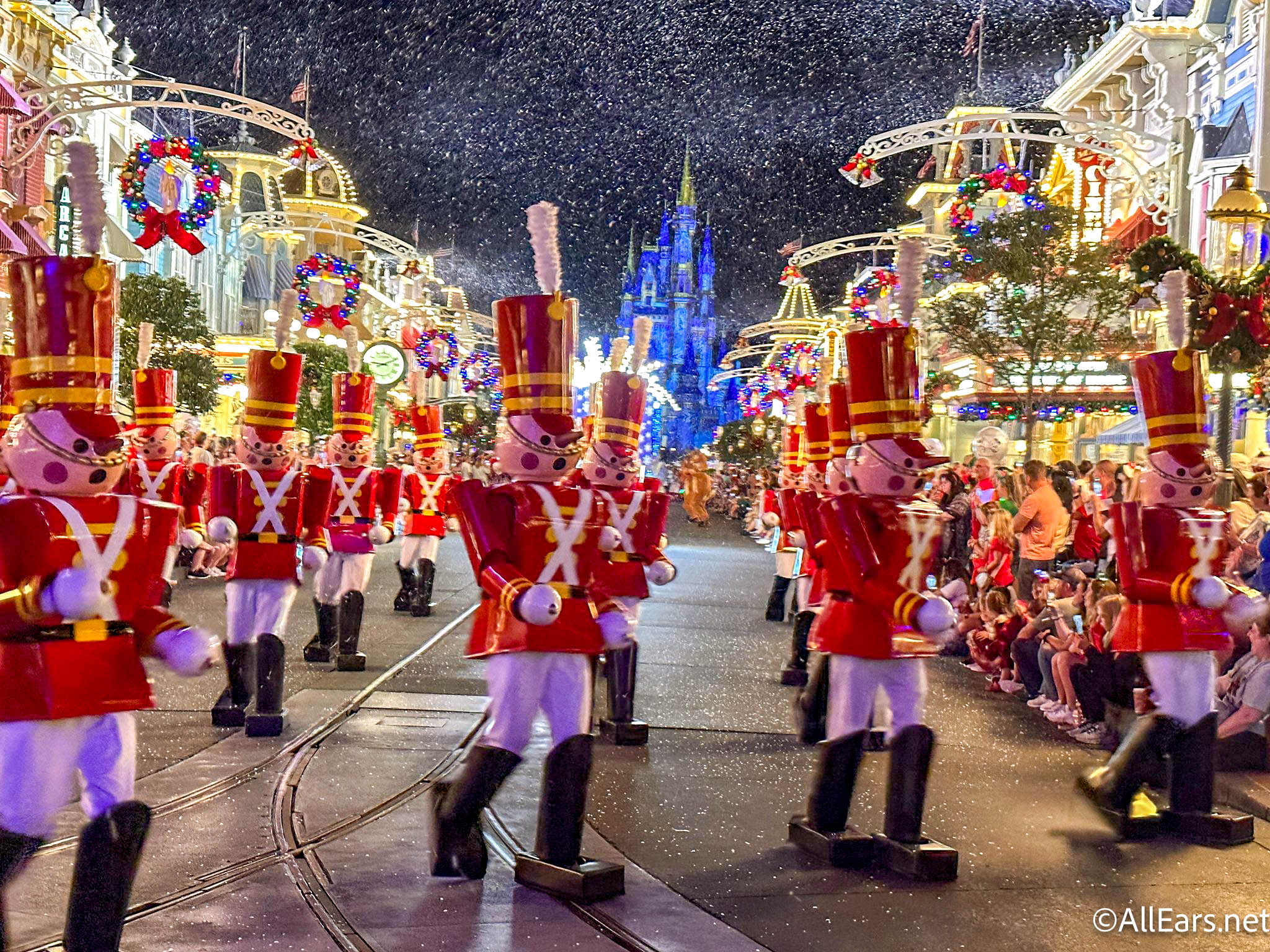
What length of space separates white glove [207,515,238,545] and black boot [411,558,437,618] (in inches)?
258

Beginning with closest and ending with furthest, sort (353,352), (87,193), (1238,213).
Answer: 1. (87,193)
2. (1238,213)
3. (353,352)

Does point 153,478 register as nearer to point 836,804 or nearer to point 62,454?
point 62,454

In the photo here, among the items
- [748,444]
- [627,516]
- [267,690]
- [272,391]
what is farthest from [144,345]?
[748,444]

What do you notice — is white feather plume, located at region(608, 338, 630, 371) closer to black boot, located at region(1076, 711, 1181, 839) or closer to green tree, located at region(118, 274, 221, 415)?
black boot, located at region(1076, 711, 1181, 839)

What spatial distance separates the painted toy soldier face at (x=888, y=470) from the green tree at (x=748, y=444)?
85.0 ft

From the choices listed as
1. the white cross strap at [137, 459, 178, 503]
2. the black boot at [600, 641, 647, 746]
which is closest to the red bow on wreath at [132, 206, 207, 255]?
the white cross strap at [137, 459, 178, 503]

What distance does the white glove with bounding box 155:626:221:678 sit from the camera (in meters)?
4.64

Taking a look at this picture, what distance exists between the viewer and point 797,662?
37.3 feet

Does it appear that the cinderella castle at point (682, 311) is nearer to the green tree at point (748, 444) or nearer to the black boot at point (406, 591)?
the green tree at point (748, 444)

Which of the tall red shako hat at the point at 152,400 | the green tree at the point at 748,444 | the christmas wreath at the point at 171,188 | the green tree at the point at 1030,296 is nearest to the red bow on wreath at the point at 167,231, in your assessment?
the christmas wreath at the point at 171,188

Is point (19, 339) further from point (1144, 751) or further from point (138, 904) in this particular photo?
point (1144, 751)

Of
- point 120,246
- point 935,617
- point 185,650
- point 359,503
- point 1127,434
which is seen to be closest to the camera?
point 185,650

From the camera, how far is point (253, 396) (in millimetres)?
8812

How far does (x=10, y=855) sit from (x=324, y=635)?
714 cm
